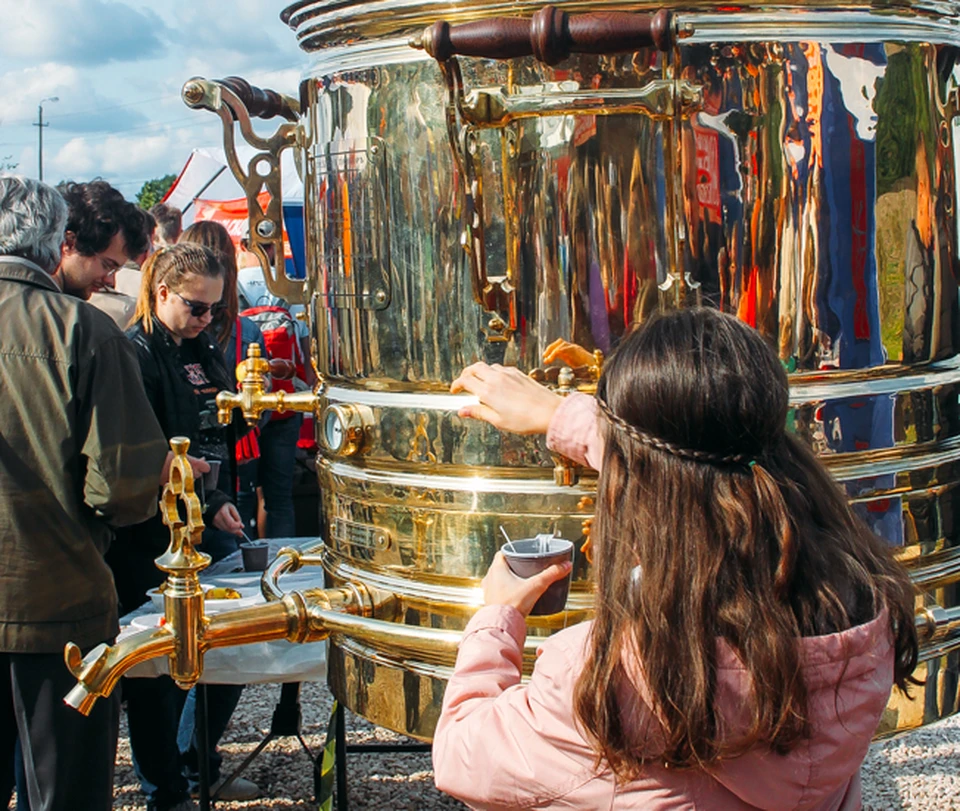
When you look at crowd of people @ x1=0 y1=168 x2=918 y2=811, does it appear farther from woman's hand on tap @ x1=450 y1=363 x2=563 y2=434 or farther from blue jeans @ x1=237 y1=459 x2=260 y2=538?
blue jeans @ x1=237 y1=459 x2=260 y2=538

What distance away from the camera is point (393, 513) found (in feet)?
6.62

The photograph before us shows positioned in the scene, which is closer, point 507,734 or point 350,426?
point 507,734

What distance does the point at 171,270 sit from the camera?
11.4 ft

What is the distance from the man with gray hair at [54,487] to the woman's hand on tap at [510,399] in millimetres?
1041

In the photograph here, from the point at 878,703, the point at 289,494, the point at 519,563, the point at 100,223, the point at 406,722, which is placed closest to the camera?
the point at 878,703

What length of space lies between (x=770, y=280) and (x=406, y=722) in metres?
0.98

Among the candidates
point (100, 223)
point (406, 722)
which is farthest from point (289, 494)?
point (406, 722)

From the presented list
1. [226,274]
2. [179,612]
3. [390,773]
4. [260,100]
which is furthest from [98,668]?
[226,274]

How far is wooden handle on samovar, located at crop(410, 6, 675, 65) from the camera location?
163 centimetres

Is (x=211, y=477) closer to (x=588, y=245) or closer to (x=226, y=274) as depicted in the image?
(x=226, y=274)

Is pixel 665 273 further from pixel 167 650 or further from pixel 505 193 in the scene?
pixel 167 650

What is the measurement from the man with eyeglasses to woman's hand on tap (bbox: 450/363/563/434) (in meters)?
2.01

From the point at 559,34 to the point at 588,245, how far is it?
1.08ft

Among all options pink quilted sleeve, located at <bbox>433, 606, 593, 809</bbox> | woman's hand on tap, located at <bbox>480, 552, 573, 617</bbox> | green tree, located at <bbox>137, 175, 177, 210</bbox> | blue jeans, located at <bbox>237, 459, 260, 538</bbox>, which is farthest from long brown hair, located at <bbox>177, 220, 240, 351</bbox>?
green tree, located at <bbox>137, 175, 177, 210</bbox>
